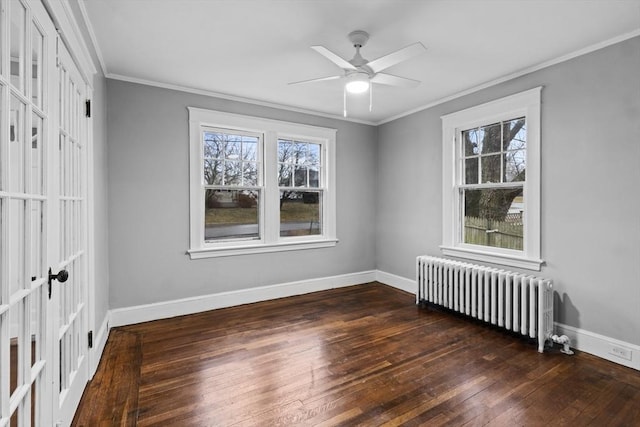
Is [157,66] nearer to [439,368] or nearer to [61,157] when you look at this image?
[61,157]

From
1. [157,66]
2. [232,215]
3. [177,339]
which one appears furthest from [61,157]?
[232,215]

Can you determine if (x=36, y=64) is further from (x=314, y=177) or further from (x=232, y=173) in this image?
(x=314, y=177)

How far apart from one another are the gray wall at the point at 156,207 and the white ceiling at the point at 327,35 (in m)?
0.32

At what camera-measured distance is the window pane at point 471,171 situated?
392 cm

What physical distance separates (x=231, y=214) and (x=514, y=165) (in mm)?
3390

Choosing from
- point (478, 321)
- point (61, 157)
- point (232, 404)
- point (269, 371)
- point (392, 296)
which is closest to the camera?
point (61, 157)

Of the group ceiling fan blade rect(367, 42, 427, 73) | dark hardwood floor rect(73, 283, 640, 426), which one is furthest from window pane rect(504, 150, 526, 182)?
ceiling fan blade rect(367, 42, 427, 73)

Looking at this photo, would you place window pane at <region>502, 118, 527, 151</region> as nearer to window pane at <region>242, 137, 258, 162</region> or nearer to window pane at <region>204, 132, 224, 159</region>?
window pane at <region>242, 137, 258, 162</region>

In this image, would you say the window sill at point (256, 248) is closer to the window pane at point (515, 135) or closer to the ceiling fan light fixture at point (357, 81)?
the ceiling fan light fixture at point (357, 81)

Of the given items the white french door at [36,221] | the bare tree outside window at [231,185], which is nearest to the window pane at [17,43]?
the white french door at [36,221]

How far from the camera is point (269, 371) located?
2.54 m

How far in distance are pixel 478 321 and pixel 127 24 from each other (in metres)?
4.31

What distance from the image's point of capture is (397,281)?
4.93 meters

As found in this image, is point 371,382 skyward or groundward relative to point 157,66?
groundward
